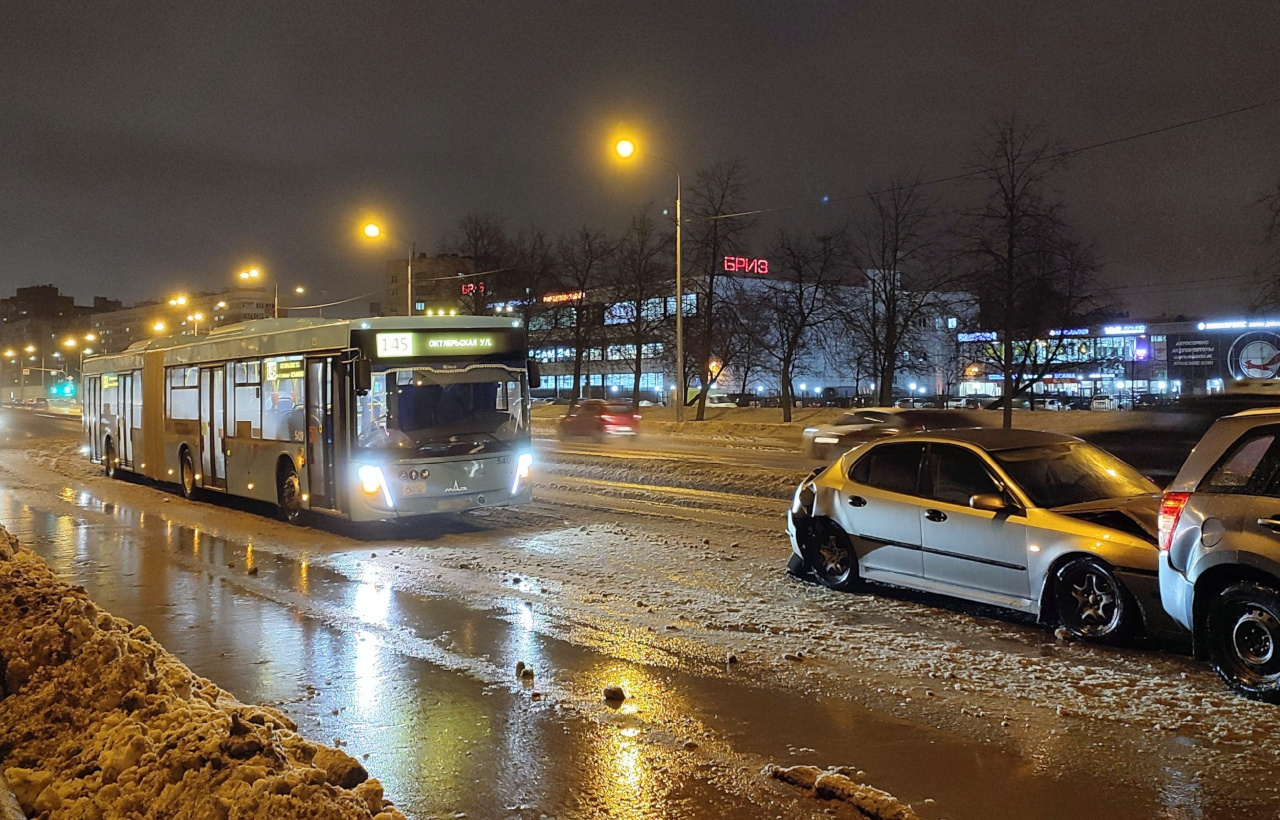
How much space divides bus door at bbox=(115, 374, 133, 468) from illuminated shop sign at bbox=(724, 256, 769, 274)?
1129 inches

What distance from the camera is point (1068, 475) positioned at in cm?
802

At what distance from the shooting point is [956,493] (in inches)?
320

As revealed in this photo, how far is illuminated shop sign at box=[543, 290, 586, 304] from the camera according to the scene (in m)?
58.9

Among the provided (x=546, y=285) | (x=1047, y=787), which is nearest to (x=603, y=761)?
(x=1047, y=787)

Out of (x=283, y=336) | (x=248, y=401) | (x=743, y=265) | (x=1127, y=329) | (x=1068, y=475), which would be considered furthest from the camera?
(x=1127, y=329)

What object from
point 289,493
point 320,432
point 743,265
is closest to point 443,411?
point 320,432

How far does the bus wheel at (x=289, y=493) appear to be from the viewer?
14.3 meters

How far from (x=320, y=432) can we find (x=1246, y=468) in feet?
35.3

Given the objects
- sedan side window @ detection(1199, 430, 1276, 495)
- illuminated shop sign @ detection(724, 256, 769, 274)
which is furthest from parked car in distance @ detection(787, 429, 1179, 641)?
illuminated shop sign @ detection(724, 256, 769, 274)

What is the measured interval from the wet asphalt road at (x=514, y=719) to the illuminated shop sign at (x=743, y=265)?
37.3 meters

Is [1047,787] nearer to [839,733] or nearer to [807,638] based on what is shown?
[839,733]

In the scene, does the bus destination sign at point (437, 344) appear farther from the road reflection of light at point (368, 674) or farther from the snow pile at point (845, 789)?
the snow pile at point (845, 789)

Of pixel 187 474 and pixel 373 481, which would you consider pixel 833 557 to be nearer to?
pixel 373 481

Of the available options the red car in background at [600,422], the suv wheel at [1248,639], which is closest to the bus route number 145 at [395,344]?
the suv wheel at [1248,639]
